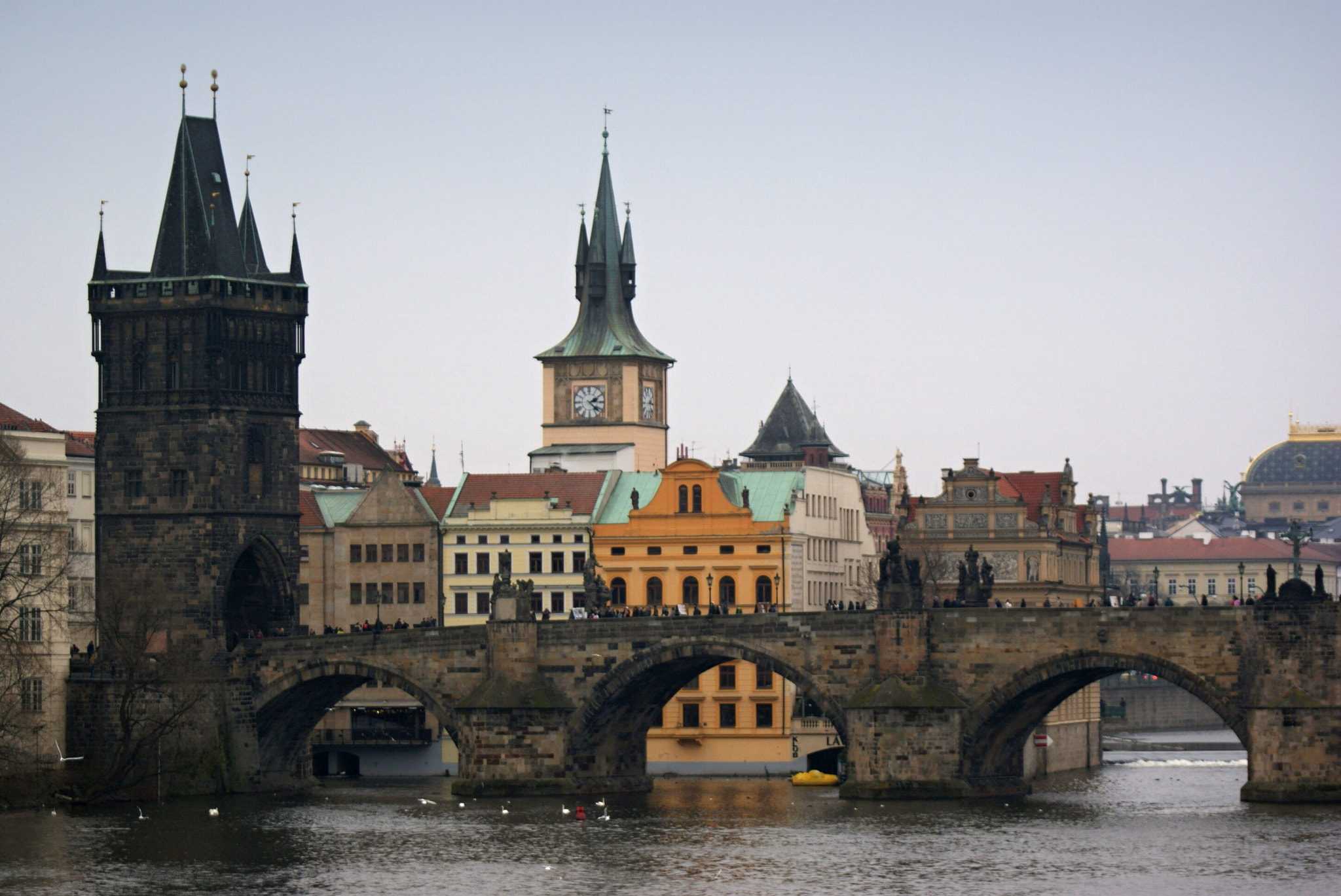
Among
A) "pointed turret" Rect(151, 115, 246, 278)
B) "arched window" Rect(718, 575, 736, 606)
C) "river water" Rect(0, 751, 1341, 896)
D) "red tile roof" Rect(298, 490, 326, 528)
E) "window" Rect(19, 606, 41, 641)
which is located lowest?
"river water" Rect(0, 751, 1341, 896)

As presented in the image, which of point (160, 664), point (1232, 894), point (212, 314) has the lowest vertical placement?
point (1232, 894)

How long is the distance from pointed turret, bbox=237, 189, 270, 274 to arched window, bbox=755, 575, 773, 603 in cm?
2599

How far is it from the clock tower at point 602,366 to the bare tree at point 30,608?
146 feet

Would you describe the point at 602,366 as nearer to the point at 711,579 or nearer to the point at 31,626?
the point at 711,579

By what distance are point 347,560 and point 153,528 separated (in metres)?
18.6

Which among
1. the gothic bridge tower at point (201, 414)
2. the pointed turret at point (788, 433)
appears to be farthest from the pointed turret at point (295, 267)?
the pointed turret at point (788, 433)

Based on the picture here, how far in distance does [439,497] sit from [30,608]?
126 feet

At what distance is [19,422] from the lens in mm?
111062

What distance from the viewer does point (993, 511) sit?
469 feet

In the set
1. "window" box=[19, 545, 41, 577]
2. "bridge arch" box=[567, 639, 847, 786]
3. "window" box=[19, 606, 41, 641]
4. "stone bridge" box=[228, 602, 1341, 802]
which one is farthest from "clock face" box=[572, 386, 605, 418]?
"window" box=[19, 545, 41, 577]

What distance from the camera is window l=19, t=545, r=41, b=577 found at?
10175 centimetres

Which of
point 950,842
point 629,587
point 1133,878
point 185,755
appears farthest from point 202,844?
point 629,587

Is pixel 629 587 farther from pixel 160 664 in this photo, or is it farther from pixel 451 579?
pixel 160 664

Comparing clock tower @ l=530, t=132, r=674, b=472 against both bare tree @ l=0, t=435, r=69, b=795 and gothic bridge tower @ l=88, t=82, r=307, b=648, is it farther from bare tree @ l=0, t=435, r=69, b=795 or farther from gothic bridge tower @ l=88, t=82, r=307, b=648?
bare tree @ l=0, t=435, r=69, b=795
